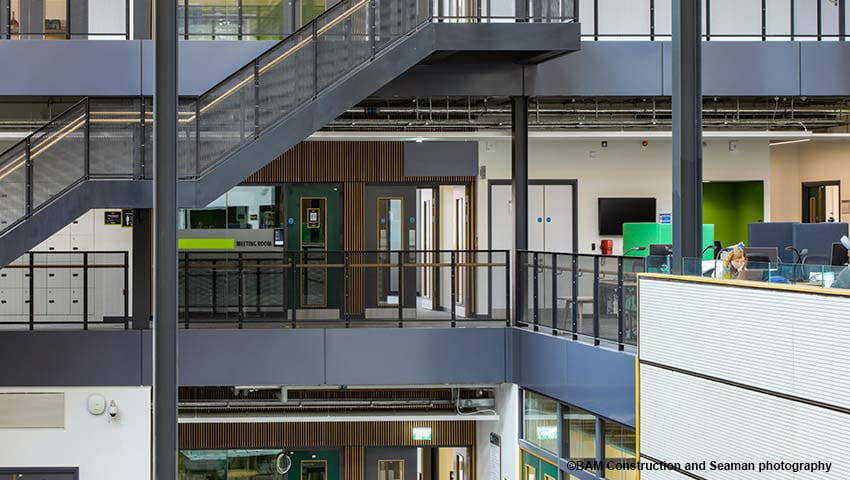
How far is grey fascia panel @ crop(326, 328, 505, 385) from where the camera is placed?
1416 cm

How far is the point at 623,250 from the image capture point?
19.1m

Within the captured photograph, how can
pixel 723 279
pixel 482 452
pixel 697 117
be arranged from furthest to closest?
1. pixel 482 452
2. pixel 697 117
3. pixel 723 279

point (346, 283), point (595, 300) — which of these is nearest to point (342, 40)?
point (346, 283)

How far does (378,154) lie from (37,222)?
7.88 metres

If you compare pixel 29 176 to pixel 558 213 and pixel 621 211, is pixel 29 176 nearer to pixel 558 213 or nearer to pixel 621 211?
pixel 558 213

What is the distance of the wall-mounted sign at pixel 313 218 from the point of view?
19109mm

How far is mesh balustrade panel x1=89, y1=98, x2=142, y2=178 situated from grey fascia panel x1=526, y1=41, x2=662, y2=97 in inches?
208

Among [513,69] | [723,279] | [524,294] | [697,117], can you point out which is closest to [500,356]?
[524,294]

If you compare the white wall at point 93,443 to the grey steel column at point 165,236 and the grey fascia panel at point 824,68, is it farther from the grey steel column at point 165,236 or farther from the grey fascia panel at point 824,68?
the grey fascia panel at point 824,68

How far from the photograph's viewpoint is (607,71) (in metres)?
14.0

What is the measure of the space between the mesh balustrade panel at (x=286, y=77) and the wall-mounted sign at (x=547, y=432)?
5211 millimetres

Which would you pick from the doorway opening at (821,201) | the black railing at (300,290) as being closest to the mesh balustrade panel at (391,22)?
the black railing at (300,290)

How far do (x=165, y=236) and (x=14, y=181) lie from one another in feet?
13.4

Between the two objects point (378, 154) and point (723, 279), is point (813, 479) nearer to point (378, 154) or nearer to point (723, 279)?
point (723, 279)
